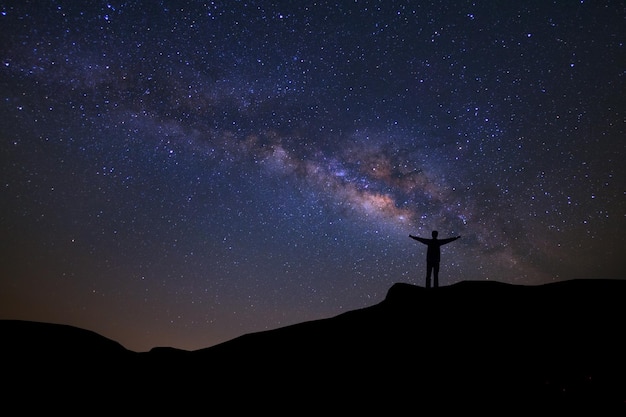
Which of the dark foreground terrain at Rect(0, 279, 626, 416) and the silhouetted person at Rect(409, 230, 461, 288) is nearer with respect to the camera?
the dark foreground terrain at Rect(0, 279, 626, 416)

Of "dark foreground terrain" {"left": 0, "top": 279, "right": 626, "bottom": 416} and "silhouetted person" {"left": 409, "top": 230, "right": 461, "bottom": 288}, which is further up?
"silhouetted person" {"left": 409, "top": 230, "right": 461, "bottom": 288}

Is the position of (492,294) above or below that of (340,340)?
above

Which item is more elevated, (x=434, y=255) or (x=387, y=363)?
(x=434, y=255)

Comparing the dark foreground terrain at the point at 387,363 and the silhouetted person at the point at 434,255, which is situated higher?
the silhouetted person at the point at 434,255

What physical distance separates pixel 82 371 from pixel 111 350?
1177 mm

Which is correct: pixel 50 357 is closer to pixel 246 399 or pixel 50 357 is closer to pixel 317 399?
pixel 246 399

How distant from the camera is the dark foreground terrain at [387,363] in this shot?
8.07 m

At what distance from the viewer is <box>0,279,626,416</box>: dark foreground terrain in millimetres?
8070

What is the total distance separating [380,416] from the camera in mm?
8227

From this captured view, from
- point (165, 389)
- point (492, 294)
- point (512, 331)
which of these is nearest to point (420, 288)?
point (492, 294)

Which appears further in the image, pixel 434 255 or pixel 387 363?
pixel 434 255

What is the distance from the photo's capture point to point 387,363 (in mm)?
9133

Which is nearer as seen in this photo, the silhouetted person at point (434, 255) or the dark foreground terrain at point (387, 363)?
the dark foreground terrain at point (387, 363)

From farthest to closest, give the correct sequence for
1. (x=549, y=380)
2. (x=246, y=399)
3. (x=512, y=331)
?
1. (x=246, y=399)
2. (x=512, y=331)
3. (x=549, y=380)
